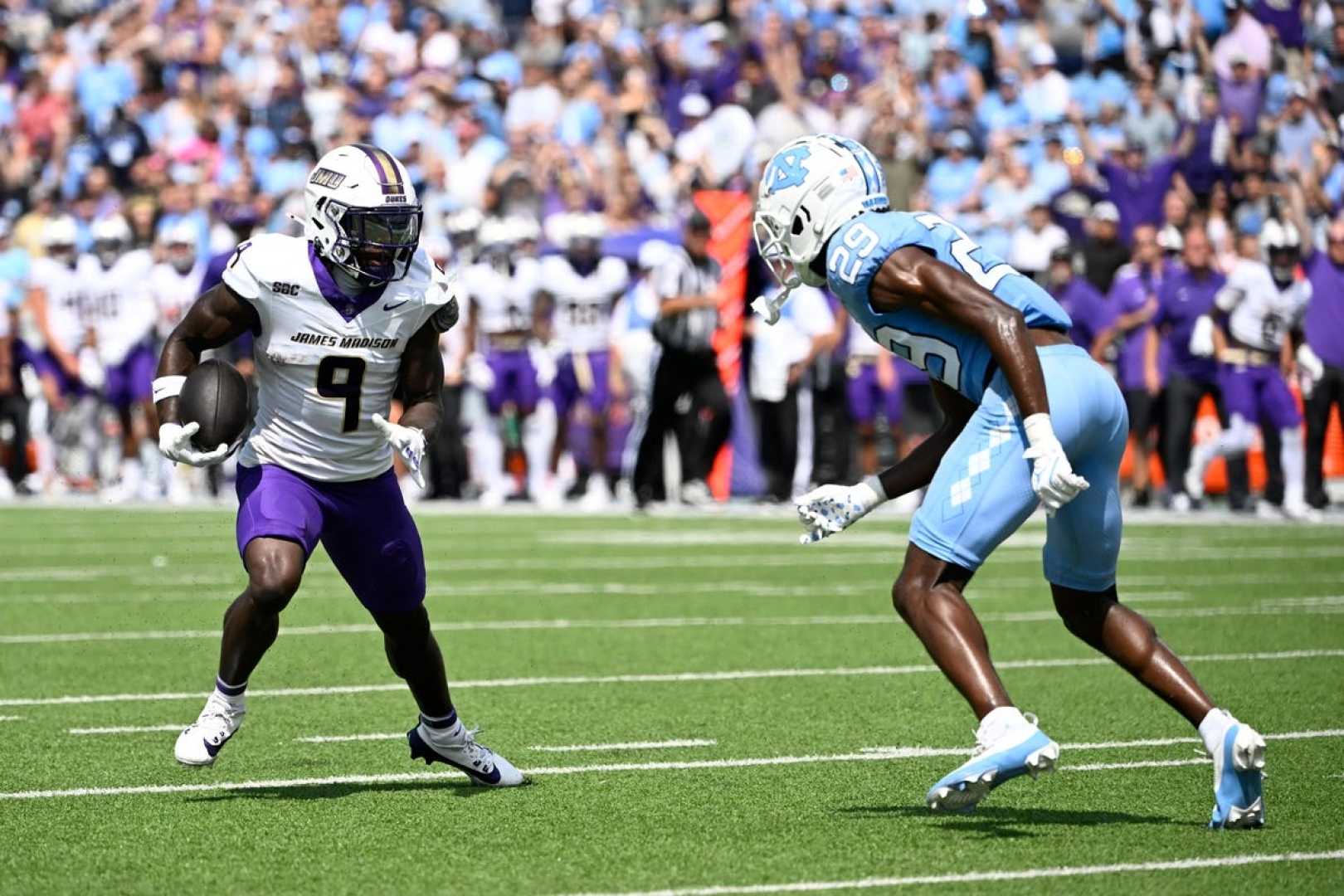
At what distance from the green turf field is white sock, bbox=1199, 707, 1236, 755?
206 mm

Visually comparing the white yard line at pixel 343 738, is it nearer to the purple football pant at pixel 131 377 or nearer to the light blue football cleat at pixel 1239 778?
the light blue football cleat at pixel 1239 778

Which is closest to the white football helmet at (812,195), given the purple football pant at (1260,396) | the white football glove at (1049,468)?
the white football glove at (1049,468)

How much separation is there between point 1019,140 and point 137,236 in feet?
24.2

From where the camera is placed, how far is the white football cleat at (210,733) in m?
5.65

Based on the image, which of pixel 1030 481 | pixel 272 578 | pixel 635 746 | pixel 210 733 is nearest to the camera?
pixel 1030 481

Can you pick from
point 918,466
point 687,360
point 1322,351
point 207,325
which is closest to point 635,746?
point 918,466

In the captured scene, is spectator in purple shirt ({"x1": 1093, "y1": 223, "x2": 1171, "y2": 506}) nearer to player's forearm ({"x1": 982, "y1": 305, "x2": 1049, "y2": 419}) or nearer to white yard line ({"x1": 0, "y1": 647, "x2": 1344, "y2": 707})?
white yard line ({"x1": 0, "y1": 647, "x2": 1344, "y2": 707})

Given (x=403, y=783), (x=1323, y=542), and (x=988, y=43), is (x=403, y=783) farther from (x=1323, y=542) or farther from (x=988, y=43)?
(x=988, y=43)

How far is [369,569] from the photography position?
5793 mm

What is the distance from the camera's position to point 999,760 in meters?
4.71

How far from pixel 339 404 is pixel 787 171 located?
139 cm

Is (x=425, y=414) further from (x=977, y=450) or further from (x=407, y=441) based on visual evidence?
(x=977, y=450)

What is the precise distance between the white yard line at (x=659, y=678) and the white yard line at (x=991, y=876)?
10.5ft

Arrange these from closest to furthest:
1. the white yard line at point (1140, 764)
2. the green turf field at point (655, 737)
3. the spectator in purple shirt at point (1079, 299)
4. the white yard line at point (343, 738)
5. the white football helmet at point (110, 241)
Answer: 1. the green turf field at point (655, 737)
2. the white yard line at point (1140, 764)
3. the white yard line at point (343, 738)
4. the spectator in purple shirt at point (1079, 299)
5. the white football helmet at point (110, 241)
